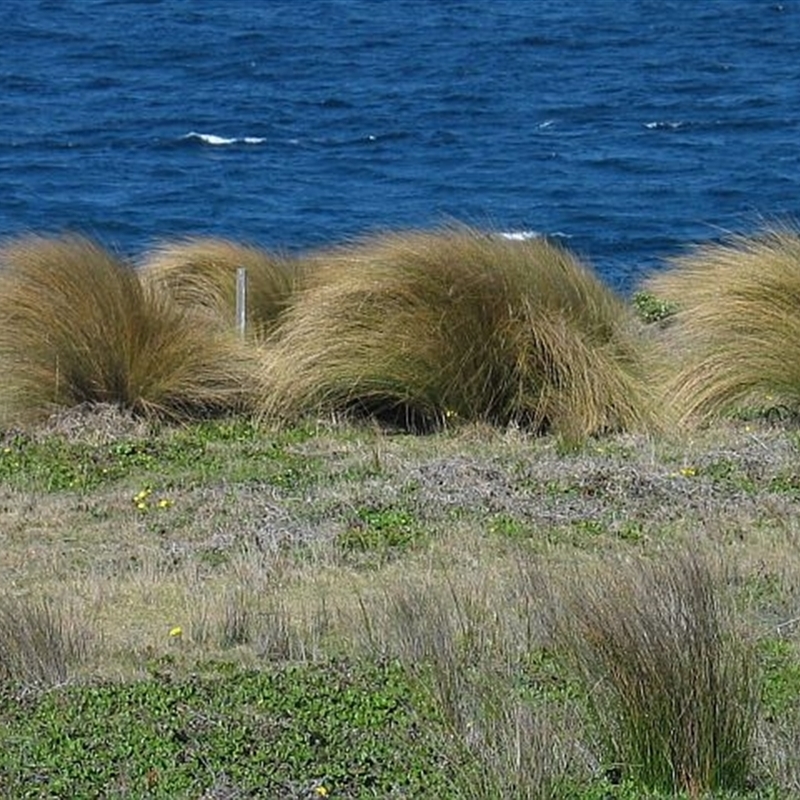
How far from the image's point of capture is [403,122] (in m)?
39.6

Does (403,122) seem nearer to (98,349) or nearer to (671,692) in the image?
(98,349)

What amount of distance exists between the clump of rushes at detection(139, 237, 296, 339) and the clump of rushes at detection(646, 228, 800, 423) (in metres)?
2.81

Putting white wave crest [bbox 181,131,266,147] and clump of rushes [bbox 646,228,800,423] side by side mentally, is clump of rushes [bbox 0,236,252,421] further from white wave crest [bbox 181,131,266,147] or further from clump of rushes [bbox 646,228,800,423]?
white wave crest [bbox 181,131,266,147]

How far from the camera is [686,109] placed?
4056cm

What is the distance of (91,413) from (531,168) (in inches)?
977

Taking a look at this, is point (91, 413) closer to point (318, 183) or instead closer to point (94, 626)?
point (94, 626)

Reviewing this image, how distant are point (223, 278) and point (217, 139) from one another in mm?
25018

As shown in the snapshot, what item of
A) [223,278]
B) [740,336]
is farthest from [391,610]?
[223,278]

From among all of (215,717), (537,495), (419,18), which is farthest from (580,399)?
(419,18)

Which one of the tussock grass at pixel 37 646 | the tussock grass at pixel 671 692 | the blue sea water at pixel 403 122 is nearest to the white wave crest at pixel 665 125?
the blue sea water at pixel 403 122

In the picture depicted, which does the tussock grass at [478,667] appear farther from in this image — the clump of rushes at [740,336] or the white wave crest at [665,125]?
the white wave crest at [665,125]

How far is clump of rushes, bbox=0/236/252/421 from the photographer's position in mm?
10742

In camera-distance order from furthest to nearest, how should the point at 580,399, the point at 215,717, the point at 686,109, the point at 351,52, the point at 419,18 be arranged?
1. the point at 419,18
2. the point at 351,52
3. the point at 686,109
4. the point at 580,399
5. the point at 215,717

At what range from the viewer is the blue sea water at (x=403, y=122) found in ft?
99.7
